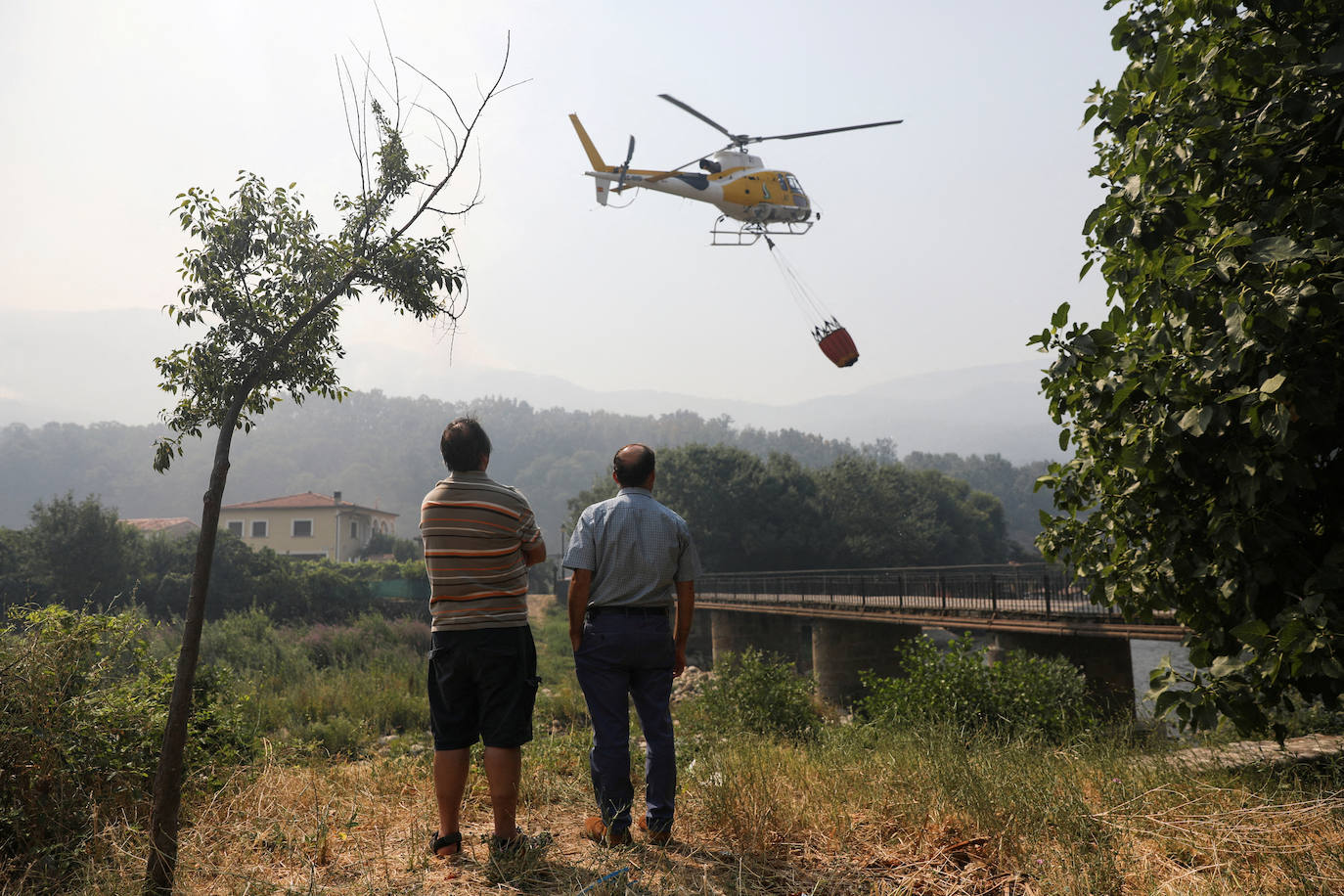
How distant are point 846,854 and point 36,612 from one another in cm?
422

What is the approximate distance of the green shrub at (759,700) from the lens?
9.57 m

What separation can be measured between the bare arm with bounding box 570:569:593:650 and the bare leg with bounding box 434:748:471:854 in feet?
2.41

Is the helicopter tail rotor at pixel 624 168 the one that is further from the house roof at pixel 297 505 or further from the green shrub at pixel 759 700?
the house roof at pixel 297 505

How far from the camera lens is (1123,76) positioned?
4.32 metres

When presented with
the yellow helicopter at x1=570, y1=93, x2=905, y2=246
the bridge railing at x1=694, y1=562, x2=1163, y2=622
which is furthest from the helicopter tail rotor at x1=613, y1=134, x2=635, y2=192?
the bridge railing at x1=694, y1=562, x2=1163, y2=622

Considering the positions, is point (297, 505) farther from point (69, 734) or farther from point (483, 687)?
point (483, 687)

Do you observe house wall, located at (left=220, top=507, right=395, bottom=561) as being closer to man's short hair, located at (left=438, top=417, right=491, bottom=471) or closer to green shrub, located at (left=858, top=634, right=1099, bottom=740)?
green shrub, located at (left=858, top=634, right=1099, bottom=740)

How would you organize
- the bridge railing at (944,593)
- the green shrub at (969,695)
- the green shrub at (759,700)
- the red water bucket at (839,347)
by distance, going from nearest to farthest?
the green shrub at (969,695)
the green shrub at (759,700)
the bridge railing at (944,593)
the red water bucket at (839,347)

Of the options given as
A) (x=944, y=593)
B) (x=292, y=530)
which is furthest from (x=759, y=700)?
(x=292, y=530)

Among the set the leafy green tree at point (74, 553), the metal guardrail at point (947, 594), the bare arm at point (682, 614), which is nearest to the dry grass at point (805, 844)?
the bare arm at point (682, 614)

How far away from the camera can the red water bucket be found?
1036 inches

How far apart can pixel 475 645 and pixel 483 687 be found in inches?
7.5

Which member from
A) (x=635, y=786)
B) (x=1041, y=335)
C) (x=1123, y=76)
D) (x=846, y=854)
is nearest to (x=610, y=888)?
(x=846, y=854)

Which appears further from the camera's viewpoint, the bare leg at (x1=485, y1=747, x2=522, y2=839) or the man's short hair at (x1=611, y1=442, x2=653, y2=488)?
the man's short hair at (x1=611, y1=442, x2=653, y2=488)
